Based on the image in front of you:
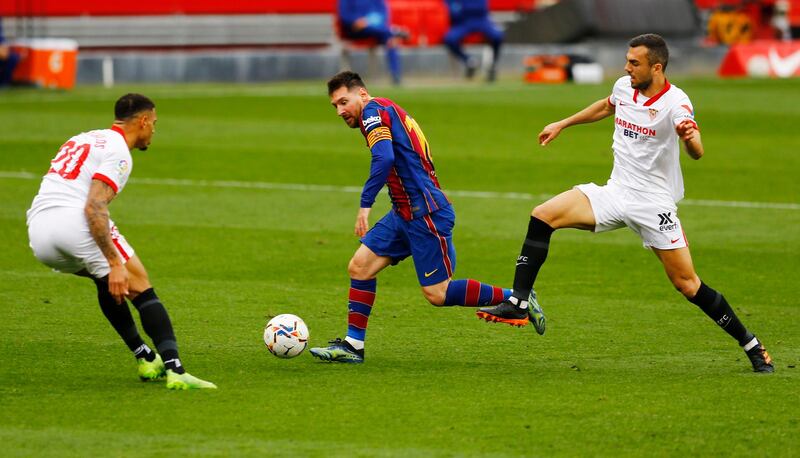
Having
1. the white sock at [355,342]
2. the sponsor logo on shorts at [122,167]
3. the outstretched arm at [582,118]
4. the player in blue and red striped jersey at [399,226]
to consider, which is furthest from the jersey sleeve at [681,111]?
the sponsor logo on shorts at [122,167]

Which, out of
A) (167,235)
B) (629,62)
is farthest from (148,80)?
(629,62)

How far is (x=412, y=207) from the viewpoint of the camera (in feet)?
27.0

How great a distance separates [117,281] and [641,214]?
323 centimetres

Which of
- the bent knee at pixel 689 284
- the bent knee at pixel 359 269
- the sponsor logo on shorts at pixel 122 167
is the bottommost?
the bent knee at pixel 359 269

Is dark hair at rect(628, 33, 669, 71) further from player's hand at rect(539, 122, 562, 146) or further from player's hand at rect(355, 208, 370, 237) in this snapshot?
player's hand at rect(355, 208, 370, 237)

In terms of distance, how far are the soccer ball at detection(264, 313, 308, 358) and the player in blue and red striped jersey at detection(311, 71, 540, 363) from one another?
0.14m

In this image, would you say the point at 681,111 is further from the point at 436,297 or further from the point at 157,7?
the point at 157,7

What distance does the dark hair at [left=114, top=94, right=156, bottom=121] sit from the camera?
24.1 ft

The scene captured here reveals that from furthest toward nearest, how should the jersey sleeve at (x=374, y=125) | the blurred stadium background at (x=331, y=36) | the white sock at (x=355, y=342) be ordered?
the blurred stadium background at (x=331, y=36)
the white sock at (x=355, y=342)
the jersey sleeve at (x=374, y=125)

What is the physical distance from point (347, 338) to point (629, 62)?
246cm

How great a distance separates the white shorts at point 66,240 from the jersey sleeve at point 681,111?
11.2 feet

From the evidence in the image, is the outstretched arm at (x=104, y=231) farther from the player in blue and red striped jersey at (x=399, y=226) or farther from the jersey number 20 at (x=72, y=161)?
the player in blue and red striped jersey at (x=399, y=226)

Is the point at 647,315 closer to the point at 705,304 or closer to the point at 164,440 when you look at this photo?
the point at 705,304

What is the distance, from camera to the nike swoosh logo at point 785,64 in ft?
108
